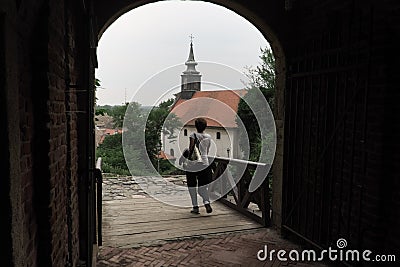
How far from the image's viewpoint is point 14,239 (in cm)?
116

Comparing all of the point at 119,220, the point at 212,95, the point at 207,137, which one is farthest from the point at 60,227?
the point at 212,95

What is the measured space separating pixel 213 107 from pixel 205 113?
1.05 meters

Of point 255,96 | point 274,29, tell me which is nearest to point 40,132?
point 274,29

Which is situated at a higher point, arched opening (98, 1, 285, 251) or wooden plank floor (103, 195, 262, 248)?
arched opening (98, 1, 285, 251)

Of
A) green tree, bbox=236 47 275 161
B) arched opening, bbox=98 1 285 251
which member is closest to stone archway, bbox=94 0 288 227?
arched opening, bbox=98 1 285 251

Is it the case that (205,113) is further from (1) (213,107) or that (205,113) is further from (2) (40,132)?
(2) (40,132)

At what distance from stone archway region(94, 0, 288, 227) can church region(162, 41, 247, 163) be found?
436cm

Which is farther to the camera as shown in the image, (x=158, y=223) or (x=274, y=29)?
(x=158, y=223)

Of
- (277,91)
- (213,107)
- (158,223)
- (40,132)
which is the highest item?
(213,107)

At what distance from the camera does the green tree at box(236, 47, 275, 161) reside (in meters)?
10.9

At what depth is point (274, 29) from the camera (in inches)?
173

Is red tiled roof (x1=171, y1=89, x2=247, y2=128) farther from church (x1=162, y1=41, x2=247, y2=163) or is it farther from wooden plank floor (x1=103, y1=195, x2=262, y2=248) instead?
wooden plank floor (x1=103, y1=195, x2=262, y2=248)

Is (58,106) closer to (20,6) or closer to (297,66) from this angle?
(20,6)

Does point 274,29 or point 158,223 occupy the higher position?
point 274,29
